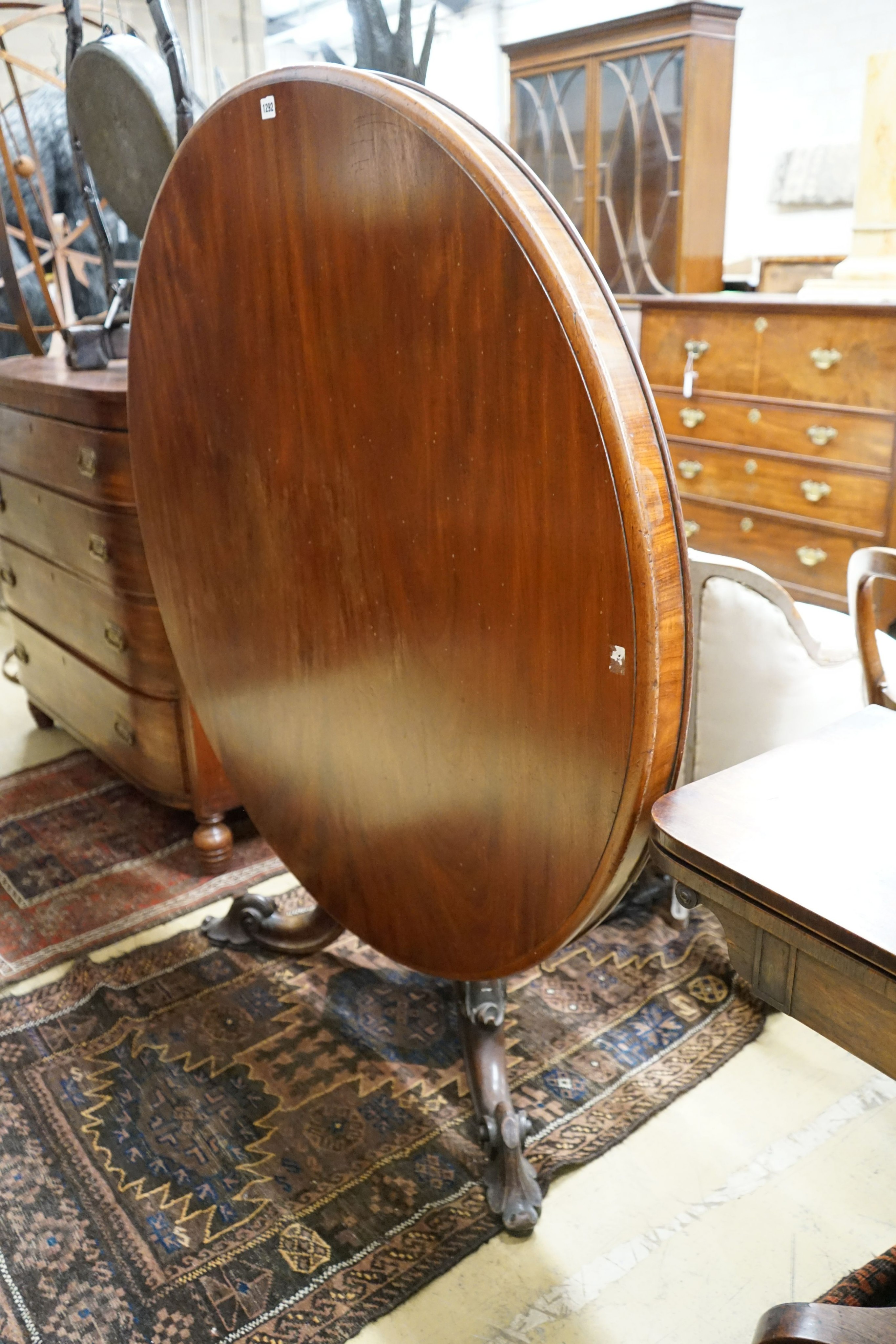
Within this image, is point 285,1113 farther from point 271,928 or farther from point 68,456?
point 68,456

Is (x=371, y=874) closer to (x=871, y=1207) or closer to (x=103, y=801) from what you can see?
(x=871, y=1207)

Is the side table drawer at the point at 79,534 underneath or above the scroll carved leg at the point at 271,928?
above

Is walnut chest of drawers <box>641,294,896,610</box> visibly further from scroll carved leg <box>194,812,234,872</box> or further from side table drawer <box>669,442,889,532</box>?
scroll carved leg <box>194,812,234,872</box>

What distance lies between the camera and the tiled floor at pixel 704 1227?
1386 mm

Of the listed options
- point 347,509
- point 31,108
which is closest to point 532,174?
Result: point 347,509

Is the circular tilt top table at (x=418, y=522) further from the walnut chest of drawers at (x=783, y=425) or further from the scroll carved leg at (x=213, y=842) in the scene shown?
the walnut chest of drawers at (x=783, y=425)

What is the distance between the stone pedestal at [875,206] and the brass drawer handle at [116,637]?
2339 mm

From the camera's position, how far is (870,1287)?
1.09 metres

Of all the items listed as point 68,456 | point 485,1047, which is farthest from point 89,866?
point 485,1047

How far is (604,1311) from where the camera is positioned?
4.58 ft

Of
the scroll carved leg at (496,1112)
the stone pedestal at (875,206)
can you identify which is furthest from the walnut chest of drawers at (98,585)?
the stone pedestal at (875,206)

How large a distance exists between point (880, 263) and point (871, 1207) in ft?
9.26

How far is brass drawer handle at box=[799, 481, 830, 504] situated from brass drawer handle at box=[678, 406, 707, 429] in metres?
0.50

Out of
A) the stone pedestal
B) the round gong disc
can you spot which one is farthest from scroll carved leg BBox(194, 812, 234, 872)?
the stone pedestal
